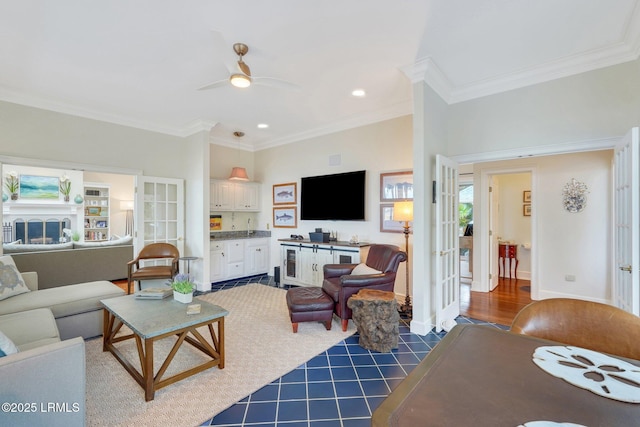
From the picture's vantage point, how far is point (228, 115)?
4602 millimetres

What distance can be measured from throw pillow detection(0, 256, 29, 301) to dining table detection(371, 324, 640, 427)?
12.4 ft

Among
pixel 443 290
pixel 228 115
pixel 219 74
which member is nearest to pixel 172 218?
pixel 228 115

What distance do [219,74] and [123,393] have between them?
310 cm

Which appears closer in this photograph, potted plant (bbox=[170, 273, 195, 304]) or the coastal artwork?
potted plant (bbox=[170, 273, 195, 304])

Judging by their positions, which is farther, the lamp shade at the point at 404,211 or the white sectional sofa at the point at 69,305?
the lamp shade at the point at 404,211

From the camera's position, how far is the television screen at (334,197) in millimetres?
4723

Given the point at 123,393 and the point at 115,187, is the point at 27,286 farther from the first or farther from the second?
the point at 115,187

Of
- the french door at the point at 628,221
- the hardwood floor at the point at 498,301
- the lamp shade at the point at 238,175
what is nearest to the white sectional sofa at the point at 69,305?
the lamp shade at the point at 238,175

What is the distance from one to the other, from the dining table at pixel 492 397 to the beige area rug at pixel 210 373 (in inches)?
63.8

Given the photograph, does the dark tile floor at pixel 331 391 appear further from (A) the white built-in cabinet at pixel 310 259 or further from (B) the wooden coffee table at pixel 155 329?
(A) the white built-in cabinet at pixel 310 259

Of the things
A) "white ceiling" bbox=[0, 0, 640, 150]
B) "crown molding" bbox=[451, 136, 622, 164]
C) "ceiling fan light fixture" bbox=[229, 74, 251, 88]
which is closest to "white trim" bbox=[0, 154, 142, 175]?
"white ceiling" bbox=[0, 0, 640, 150]

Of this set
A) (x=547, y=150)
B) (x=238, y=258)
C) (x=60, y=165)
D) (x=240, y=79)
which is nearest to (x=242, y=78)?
(x=240, y=79)

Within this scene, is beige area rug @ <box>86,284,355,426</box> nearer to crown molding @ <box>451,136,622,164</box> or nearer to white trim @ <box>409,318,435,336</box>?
white trim @ <box>409,318,435,336</box>

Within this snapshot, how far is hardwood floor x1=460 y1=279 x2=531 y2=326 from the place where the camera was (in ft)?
12.1
